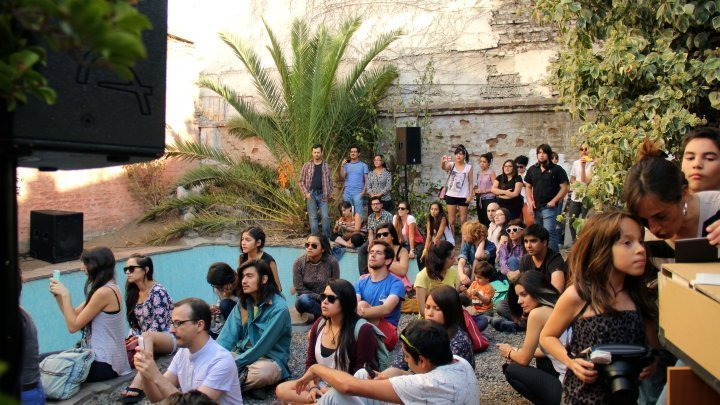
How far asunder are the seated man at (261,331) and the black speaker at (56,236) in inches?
283

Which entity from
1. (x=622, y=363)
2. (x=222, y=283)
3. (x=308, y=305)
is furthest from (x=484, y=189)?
(x=622, y=363)

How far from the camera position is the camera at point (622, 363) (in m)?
3.05

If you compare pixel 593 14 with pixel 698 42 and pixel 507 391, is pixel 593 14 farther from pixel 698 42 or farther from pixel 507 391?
pixel 507 391

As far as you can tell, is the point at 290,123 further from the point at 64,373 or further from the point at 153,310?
the point at 64,373

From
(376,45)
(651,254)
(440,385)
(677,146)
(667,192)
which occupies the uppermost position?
(376,45)

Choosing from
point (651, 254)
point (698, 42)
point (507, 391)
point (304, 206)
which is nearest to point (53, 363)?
point (507, 391)

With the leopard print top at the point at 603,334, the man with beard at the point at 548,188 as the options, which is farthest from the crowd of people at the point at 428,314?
the man with beard at the point at 548,188

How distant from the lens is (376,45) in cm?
1462

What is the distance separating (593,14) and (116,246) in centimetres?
1023

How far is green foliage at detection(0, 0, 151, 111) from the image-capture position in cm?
120

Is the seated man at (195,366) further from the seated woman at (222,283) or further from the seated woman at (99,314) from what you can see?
the seated woman at (222,283)

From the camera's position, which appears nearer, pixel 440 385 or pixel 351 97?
pixel 440 385

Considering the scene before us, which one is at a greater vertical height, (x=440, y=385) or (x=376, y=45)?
(x=376, y=45)

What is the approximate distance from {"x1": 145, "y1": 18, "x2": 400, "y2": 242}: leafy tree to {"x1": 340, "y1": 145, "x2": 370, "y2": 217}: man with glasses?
82 cm
